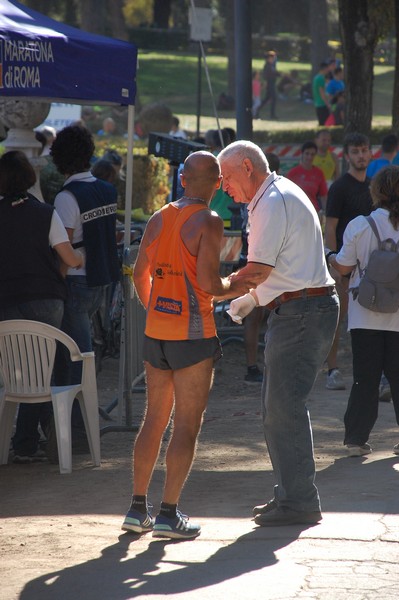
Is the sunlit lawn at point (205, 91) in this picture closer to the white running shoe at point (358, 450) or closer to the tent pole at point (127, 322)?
the tent pole at point (127, 322)

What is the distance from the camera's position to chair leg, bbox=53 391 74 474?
6680 millimetres

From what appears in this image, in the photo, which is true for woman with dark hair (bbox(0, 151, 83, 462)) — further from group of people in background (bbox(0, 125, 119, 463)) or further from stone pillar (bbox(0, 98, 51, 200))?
stone pillar (bbox(0, 98, 51, 200))

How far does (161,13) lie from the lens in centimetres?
5612

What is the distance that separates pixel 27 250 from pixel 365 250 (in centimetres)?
205

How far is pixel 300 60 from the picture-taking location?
56344 millimetres

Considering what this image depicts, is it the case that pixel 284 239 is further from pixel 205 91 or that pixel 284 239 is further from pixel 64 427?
pixel 205 91

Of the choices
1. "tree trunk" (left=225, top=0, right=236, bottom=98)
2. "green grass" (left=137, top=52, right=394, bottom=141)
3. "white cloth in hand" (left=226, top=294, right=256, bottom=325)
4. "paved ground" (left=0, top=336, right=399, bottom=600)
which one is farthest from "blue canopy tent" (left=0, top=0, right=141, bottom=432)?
"tree trunk" (left=225, top=0, right=236, bottom=98)

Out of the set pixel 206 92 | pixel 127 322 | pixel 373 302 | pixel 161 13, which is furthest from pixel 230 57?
pixel 373 302

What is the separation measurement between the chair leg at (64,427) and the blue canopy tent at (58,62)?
1.76 metres

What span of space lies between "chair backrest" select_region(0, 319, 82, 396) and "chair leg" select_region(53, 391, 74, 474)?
3.9 inches

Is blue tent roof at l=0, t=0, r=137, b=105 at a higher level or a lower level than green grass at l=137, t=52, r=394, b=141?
lower

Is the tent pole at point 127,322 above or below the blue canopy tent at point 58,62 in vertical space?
below

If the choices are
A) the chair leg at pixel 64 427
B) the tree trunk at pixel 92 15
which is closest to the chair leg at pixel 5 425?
the chair leg at pixel 64 427

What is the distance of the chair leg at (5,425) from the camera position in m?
6.86
